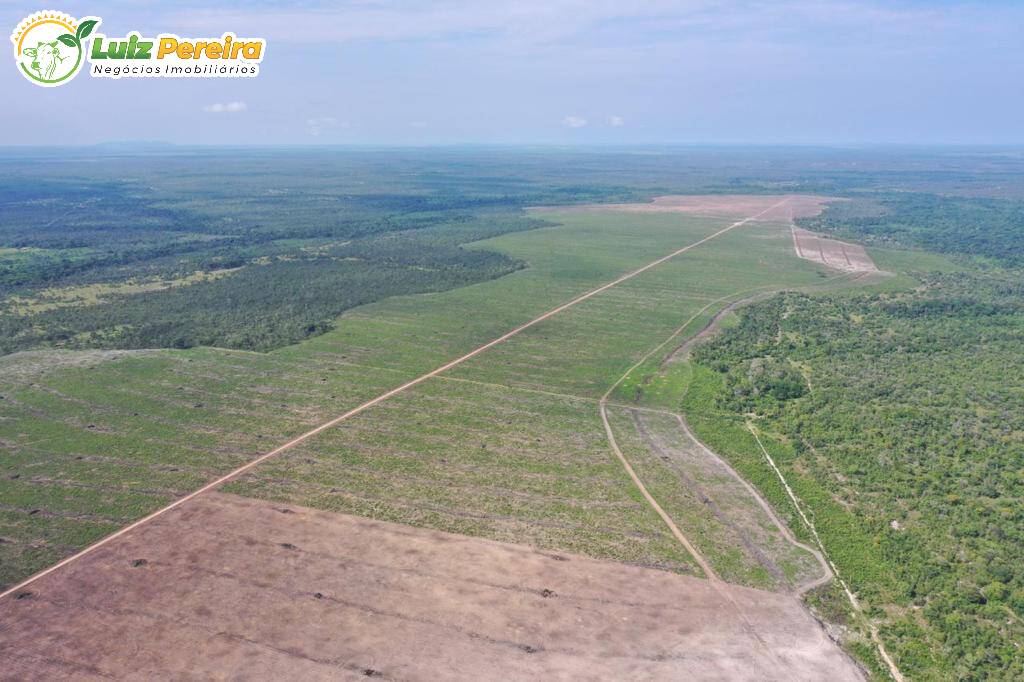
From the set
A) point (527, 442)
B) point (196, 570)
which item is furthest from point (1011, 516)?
point (196, 570)

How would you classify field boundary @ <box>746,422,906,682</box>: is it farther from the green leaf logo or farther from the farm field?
the green leaf logo

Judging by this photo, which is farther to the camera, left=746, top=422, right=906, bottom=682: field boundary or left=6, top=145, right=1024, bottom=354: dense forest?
left=6, top=145, right=1024, bottom=354: dense forest

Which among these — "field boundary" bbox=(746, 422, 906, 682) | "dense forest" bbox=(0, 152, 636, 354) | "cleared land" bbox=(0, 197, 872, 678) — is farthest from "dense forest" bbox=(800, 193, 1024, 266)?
"field boundary" bbox=(746, 422, 906, 682)

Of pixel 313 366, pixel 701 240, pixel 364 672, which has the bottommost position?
pixel 364 672

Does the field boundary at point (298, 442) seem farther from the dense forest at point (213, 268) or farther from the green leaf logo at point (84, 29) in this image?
the green leaf logo at point (84, 29)

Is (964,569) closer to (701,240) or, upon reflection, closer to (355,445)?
(355,445)

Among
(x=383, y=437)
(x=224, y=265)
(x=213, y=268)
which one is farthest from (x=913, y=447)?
(x=224, y=265)
